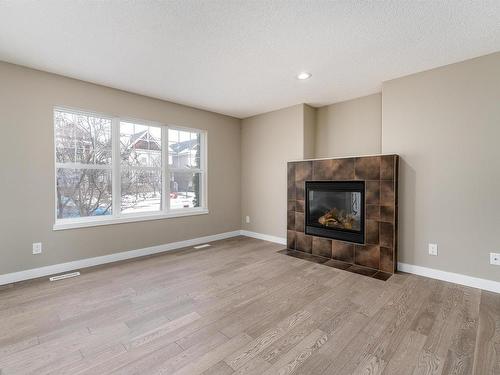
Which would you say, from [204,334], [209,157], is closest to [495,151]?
[204,334]

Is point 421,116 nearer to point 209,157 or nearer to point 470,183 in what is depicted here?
point 470,183

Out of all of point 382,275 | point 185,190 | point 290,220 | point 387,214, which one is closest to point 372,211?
point 387,214

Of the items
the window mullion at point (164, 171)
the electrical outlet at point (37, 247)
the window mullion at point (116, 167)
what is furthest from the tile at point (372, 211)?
the electrical outlet at point (37, 247)

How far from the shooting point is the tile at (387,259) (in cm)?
312

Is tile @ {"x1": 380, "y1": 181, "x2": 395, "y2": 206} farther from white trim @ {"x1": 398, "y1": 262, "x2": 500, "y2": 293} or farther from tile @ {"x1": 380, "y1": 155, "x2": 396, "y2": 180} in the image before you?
white trim @ {"x1": 398, "y1": 262, "x2": 500, "y2": 293}

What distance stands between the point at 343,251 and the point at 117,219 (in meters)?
3.31

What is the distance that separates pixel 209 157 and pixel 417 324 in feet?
12.8

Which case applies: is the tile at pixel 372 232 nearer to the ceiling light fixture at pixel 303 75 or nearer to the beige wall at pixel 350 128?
the beige wall at pixel 350 128

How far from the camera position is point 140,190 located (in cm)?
398

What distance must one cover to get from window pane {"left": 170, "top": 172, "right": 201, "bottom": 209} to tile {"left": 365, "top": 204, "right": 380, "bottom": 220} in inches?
116

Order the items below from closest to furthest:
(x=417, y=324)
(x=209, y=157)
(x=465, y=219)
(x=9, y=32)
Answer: (x=417, y=324), (x=9, y=32), (x=465, y=219), (x=209, y=157)

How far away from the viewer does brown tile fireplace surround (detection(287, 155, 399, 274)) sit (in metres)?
3.13

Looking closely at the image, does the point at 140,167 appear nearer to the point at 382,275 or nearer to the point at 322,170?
the point at 322,170

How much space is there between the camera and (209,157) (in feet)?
15.8
